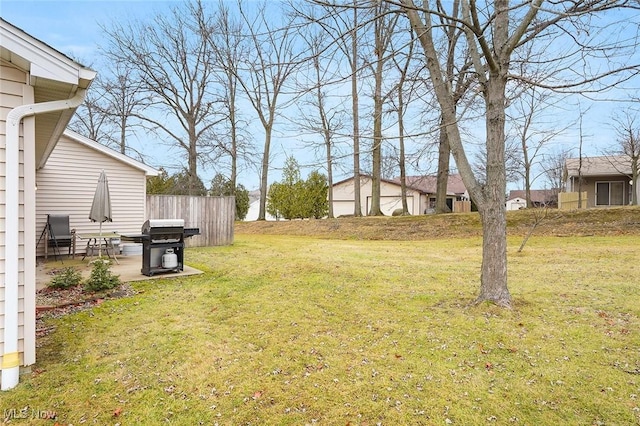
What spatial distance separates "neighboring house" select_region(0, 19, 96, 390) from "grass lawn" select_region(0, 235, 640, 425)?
1.32 feet

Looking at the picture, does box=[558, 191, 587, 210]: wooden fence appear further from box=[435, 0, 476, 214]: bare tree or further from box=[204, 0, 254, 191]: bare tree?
box=[204, 0, 254, 191]: bare tree

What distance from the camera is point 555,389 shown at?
3010 mm

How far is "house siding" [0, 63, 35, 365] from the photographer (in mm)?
3072

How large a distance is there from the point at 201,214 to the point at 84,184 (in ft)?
11.1

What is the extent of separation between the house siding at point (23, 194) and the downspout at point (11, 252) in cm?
6

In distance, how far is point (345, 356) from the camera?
12.2 ft

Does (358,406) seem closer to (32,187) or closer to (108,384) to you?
(108,384)

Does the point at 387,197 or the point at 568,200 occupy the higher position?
the point at 387,197

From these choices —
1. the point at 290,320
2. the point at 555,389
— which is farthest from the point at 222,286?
the point at 555,389

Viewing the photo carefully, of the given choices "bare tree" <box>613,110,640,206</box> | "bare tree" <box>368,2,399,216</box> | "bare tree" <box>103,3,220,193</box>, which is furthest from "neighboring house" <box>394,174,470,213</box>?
"bare tree" <box>103,3,220,193</box>

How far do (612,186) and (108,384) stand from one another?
26758 mm

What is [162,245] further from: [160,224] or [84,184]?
[84,184]

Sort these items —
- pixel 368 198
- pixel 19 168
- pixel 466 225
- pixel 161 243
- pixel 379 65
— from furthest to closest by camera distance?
pixel 368 198
pixel 466 225
pixel 379 65
pixel 161 243
pixel 19 168

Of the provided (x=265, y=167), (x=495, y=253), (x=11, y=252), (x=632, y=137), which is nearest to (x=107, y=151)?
(x=11, y=252)
